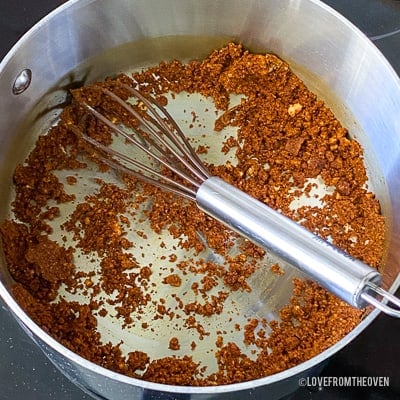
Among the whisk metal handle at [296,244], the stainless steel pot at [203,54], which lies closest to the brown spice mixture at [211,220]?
the stainless steel pot at [203,54]

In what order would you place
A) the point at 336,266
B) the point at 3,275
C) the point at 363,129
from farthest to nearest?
the point at 363,129 < the point at 3,275 < the point at 336,266

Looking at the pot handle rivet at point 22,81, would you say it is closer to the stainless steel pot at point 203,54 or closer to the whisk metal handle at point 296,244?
the stainless steel pot at point 203,54

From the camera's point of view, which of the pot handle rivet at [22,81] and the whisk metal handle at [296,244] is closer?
the whisk metal handle at [296,244]

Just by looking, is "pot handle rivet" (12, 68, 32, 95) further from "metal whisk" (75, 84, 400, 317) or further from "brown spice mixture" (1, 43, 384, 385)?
"metal whisk" (75, 84, 400, 317)

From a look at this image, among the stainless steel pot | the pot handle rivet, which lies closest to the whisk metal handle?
the stainless steel pot

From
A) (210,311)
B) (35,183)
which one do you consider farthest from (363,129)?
(35,183)

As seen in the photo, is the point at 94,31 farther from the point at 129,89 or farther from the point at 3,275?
the point at 3,275
